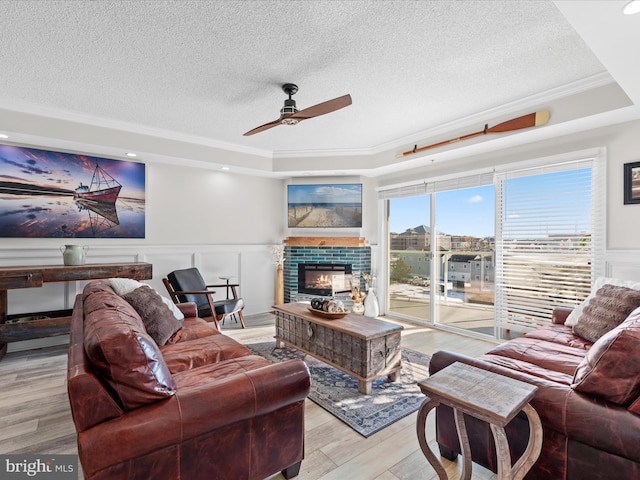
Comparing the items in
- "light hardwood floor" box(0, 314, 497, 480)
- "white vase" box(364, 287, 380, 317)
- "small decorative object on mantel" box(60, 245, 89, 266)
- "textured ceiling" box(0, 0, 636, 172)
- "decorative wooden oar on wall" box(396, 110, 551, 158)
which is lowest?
"light hardwood floor" box(0, 314, 497, 480)

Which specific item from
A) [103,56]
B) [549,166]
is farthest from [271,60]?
[549,166]

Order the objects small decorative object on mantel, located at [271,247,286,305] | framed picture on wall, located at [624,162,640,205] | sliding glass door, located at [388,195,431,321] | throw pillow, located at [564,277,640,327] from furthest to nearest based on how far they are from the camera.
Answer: small decorative object on mantel, located at [271,247,286,305] → sliding glass door, located at [388,195,431,321] → framed picture on wall, located at [624,162,640,205] → throw pillow, located at [564,277,640,327]

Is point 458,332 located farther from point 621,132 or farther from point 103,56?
point 103,56

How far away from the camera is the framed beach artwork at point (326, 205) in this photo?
540 cm

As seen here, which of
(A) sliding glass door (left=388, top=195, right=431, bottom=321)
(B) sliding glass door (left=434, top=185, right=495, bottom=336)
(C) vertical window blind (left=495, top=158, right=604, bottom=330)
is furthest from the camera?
(A) sliding glass door (left=388, top=195, right=431, bottom=321)

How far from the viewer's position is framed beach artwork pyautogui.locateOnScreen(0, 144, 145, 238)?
11.9 feet

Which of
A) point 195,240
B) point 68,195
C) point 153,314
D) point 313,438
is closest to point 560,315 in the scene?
point 313,438

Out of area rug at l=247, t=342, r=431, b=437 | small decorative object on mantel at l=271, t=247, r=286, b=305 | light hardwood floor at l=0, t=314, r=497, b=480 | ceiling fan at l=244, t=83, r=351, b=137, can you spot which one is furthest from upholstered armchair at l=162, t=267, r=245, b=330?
ceiling fan at l=244, t=83, r=351, b=137

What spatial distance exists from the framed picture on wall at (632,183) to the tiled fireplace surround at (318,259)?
3.20m

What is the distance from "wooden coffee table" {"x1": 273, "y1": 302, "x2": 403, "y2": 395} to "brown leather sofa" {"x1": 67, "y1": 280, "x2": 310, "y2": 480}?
101cm

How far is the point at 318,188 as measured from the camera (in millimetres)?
5469

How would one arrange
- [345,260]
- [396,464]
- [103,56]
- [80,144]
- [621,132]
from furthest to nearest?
[345,260] → [80,144] → [621,132] → [103,56] → [396,464]

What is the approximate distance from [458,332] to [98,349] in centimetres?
422

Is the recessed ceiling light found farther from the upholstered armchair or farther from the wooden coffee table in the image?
the upholstered armchair
